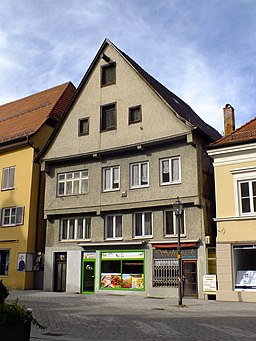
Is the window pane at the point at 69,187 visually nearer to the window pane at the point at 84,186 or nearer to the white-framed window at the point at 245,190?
the window pane at the point at 84,186

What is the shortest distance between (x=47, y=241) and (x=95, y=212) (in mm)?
4130

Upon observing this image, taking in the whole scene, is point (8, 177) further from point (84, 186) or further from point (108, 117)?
point (108, 117)

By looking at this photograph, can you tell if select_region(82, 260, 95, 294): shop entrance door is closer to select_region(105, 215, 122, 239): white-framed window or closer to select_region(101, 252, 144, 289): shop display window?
select_region(101, 252, 144, 289): shop display window

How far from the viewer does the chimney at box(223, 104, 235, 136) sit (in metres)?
26.0

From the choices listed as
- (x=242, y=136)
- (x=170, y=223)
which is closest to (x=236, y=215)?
(x=242, y=136)

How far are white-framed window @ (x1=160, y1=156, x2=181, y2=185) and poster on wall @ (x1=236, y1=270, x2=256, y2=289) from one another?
19.1ft

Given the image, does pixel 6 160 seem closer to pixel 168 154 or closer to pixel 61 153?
pixel 61 153

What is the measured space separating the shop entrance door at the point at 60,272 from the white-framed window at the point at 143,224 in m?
5.34

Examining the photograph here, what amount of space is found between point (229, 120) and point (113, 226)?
959 centimetres

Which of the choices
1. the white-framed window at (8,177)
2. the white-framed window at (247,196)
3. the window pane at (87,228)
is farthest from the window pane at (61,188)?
the white-framed window at (247,196)

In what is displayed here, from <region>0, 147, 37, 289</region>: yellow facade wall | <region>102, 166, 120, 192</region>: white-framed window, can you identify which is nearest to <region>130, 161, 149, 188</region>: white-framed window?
<region>102, 166, 120, 192</region>: white-framed window

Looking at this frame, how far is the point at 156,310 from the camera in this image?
16453 millimetres

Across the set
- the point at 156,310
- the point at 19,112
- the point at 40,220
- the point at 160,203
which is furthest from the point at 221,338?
the point at 19,112

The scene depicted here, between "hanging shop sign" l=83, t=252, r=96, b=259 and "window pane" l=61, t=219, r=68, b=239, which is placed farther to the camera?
"window pane" l=61, t=219, r=68, b=239
